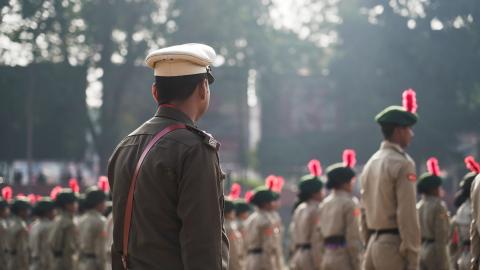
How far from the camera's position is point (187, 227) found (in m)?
3.69

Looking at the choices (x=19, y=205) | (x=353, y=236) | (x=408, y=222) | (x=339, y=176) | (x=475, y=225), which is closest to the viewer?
(x=475, y=225)

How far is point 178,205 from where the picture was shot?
3.73 m

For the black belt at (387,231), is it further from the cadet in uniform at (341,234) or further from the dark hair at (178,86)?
the dark hair at (178,86)

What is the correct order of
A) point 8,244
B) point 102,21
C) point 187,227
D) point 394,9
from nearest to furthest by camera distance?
point 187,227 < point 8,244 < point 394,9 < point 102,21

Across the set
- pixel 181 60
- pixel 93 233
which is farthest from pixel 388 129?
pixel 93 233

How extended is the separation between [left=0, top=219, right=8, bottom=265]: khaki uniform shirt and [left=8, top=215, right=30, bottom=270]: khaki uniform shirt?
0.07 metres

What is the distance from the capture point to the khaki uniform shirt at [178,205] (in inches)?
145

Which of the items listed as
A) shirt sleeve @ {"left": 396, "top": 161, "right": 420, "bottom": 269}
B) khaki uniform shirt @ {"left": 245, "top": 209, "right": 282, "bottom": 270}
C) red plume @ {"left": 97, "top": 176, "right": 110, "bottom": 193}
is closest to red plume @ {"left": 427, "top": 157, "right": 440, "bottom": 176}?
shirt sleeve @ {"left": 396, "top": 161, "right": 420, "bottom": 269}

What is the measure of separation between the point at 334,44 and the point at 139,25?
8.49 m

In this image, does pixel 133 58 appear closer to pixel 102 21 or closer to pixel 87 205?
pixel 102 21

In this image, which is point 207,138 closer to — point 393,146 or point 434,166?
point 393,146

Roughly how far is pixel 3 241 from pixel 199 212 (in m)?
12.9

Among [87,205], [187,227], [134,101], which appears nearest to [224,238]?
[187,227]

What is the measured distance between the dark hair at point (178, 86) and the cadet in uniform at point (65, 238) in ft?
35.0
